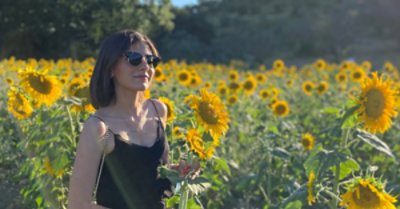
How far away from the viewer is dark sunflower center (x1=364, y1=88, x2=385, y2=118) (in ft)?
9.82

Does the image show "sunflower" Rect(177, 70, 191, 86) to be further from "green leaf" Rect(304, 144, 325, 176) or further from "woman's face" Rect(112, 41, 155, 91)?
"woman's face" Rect(112, 41, 155, 91)

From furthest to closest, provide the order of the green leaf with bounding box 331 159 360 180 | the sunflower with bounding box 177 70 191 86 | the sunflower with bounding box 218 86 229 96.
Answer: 1. the sunflower with bounding box 218 86 229 96
2. the sunflower with bounding box 177 70 191 86
3. the green leaf with bounding box 331 159 360 180

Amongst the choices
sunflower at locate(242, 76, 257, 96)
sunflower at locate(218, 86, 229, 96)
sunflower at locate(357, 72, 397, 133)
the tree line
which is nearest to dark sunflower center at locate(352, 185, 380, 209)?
sunflower at locate(357, 72, 397, 133)

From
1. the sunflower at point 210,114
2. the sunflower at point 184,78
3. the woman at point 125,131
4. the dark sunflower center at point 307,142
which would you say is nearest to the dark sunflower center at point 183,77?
the sunflower at point 184,78

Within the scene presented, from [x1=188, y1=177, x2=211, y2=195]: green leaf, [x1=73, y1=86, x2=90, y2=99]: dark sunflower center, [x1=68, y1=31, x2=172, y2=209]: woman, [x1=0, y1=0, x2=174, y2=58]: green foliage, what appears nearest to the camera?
[x1=188, y1=177, x2=211, y2=195]: green leaf

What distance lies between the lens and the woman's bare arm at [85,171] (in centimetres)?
235

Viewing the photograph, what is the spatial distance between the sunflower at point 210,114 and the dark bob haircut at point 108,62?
0.36 metres

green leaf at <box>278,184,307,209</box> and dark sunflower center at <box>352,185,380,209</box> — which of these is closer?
dark sunflower center at <box>352,185,380,209</box>

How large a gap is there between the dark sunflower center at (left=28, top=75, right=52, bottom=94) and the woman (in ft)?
4.12

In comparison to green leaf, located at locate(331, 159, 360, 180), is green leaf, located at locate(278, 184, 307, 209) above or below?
below

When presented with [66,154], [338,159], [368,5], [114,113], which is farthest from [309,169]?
[368,5]

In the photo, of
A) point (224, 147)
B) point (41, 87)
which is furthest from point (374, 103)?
point (224, 147)

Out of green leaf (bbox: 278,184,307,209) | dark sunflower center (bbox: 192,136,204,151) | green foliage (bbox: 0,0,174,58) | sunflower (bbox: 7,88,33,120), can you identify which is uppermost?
green foliage (bbox: 0,0,174,58)

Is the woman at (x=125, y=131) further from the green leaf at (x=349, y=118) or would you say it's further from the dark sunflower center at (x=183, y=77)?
the dark sunflower center at (x=183, y=77)
